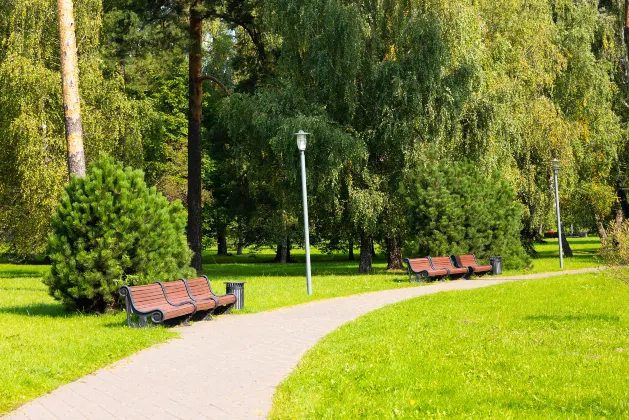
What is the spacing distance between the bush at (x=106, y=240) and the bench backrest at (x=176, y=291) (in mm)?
1086

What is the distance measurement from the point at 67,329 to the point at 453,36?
59.6 feet

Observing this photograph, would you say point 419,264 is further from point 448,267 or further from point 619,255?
point 619,255

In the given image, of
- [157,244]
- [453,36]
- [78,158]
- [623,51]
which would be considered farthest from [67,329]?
[623,51]

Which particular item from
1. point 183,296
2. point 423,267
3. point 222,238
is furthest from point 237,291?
point 222,238

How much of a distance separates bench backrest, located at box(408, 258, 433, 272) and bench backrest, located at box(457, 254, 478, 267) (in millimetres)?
1954

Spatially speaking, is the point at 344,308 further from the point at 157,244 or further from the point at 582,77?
the point at 582,77

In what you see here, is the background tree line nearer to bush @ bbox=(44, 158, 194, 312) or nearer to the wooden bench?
the wooden bench

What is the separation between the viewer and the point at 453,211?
26453 millimetres

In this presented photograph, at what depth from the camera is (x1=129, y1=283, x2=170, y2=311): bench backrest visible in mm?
13305

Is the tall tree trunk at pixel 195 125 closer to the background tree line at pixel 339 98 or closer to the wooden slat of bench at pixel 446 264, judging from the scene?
the background tree line at pixel 339 98

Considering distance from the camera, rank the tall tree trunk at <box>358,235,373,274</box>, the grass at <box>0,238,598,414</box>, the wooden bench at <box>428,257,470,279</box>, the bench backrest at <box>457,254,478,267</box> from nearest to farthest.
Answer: the grass at <box>0,238,598,414</box> → the wooden bench at <box>428,257,470,279</box> → the bench backrest at <box>457,254,478,267</box> → the tall tree trunk at <box>358,235,373,274</box>

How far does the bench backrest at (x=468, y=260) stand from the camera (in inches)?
1025

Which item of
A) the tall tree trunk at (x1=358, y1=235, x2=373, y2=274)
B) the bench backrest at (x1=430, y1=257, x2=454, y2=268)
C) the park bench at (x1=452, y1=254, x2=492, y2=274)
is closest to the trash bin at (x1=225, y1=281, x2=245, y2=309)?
the bench backrest at (x1=430, y1=257, x2=454, y2=268)

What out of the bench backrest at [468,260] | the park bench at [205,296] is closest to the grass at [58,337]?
the park bench at [205,296]
